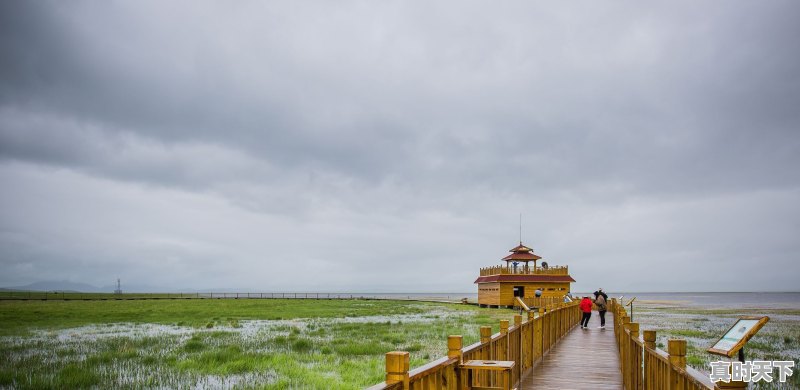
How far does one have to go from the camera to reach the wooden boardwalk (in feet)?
34.2

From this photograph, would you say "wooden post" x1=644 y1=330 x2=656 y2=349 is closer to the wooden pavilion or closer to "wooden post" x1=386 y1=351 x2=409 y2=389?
"wooden post" x1=386 y1=351 x2=409 y2=389

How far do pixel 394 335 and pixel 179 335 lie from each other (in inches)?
386

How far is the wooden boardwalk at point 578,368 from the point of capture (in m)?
10.4

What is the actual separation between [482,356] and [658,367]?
6.74ft

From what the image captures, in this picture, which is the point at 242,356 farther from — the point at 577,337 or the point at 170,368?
the point at 577,337

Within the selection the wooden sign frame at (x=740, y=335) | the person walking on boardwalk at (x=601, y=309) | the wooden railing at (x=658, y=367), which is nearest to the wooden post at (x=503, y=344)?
the wooden railing at (x=658, y=367)

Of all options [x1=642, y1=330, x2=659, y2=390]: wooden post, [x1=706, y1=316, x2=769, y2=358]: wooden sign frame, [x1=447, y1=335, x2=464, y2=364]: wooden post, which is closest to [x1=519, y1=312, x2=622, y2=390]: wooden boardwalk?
[x1=642, y1=330, x2=659, y2=390]: wooden post

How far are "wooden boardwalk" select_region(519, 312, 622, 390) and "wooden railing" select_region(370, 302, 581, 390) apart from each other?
0.28m

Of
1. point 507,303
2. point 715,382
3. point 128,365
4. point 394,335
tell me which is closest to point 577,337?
point 394,335

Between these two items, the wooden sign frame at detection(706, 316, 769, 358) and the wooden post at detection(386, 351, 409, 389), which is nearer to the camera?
the wooden sign frame at detection(706, 316, 769, 358)

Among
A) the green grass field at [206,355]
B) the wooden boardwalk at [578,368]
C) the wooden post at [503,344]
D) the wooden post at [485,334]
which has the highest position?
the wooden post at [485,334]

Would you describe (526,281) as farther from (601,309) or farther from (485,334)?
(485,334)

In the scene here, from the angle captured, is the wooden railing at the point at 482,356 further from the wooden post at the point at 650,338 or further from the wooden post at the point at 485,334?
the wooden post at the point at 650,338

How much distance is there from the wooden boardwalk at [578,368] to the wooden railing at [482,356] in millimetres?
275
